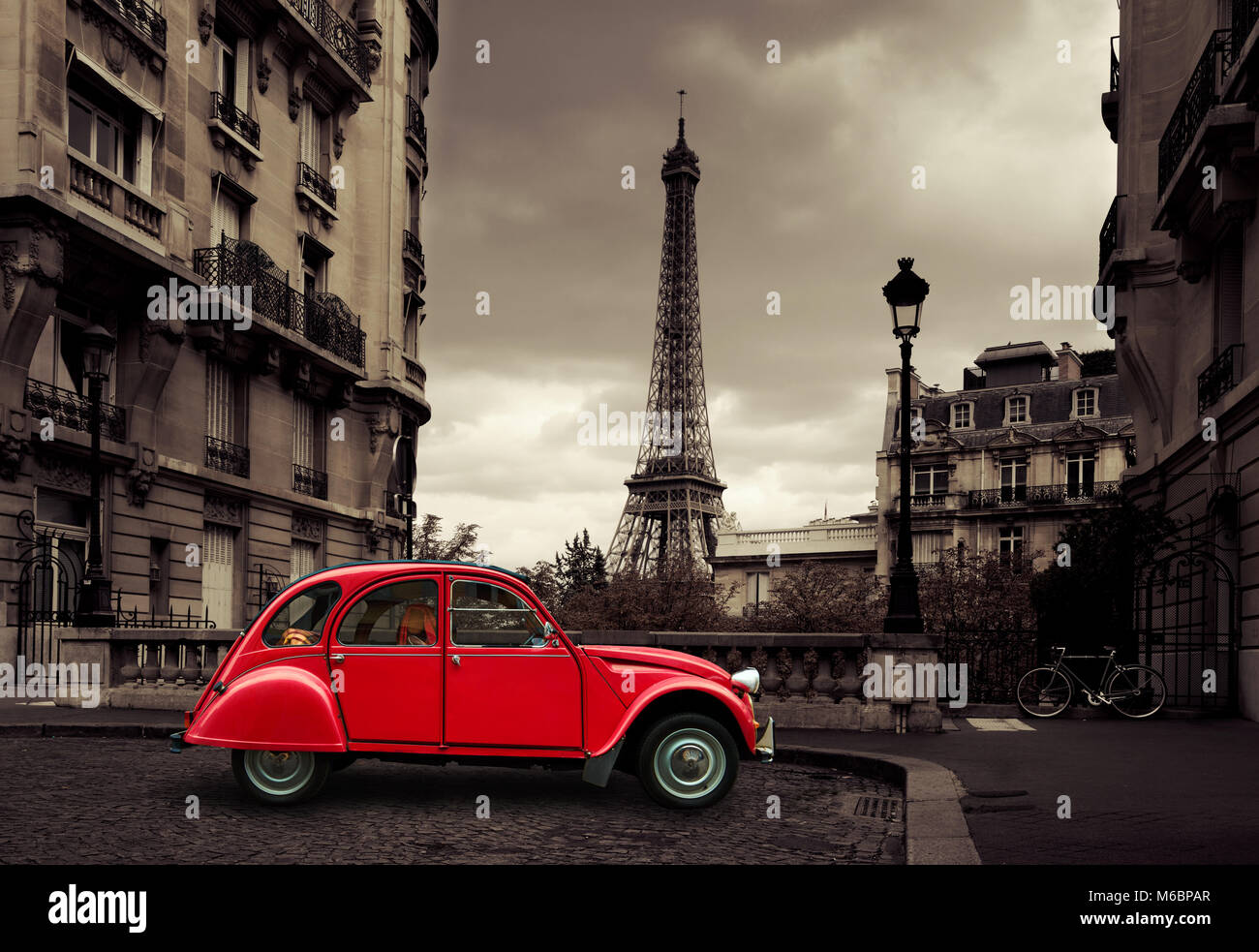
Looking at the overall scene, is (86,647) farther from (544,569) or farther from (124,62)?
(544,569)

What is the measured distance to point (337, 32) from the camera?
28.7m

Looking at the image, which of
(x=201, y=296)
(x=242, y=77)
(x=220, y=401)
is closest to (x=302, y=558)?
(x=220, y=401)

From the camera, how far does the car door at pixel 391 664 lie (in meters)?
7.31

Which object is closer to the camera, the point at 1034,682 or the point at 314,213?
the point at 1034,682

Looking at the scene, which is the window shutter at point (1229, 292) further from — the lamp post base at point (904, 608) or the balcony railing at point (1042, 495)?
the balcony railing at point (1042, 495)

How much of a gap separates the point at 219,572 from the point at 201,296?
5640 millimetres

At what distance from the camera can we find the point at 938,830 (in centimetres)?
637

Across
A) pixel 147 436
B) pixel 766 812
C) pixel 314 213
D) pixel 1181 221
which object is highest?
pixel 314 213

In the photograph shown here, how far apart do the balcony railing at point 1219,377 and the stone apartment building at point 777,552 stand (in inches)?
1646

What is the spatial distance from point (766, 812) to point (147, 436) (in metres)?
16.3

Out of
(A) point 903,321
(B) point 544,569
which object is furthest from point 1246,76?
(B) point 544,569

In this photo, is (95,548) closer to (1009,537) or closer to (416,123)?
(416,123)

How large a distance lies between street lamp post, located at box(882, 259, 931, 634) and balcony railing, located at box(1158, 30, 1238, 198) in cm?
507

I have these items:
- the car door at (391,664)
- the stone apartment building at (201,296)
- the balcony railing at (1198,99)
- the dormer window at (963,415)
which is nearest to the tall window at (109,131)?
the stone apartment building at (201,296)
